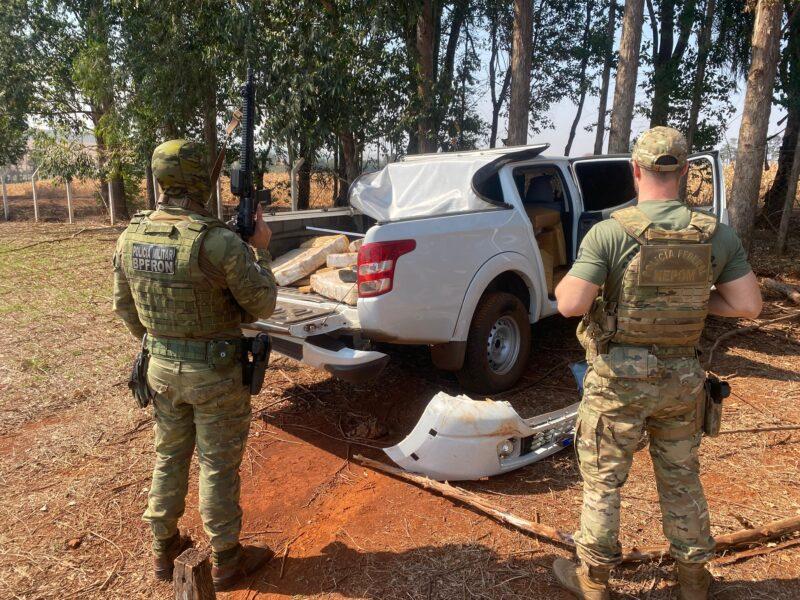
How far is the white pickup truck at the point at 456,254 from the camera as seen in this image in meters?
3.79

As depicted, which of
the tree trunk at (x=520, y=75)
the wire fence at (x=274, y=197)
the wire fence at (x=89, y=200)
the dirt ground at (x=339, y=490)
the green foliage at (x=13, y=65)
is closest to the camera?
the dirt ground at (x=339, y=490)

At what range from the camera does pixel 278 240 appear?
521 cm

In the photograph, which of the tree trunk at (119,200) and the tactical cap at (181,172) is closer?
the tactical cap at (181,172)

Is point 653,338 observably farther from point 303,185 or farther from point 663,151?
point 303,185

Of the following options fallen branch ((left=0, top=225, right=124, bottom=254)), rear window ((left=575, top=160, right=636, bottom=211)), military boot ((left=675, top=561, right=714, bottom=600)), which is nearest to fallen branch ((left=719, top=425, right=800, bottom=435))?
military boot ((left=675, top=561, right=714, bottom=600))

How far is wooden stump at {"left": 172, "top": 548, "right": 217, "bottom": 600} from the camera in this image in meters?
2.11

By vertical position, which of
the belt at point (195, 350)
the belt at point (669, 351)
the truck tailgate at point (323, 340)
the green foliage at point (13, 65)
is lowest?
the truck tailgate at point (323, 340)

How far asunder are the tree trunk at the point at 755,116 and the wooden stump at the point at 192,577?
891cm

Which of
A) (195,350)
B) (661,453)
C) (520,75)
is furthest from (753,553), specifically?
(520,75)

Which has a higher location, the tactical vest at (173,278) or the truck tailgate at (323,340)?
the tactical vest at (173,278)

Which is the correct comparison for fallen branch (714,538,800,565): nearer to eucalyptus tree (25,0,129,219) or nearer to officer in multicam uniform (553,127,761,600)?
officer in multicam uniform (553,127,761,600)

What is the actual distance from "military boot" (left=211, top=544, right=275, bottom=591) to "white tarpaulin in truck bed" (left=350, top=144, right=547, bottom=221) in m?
2.53

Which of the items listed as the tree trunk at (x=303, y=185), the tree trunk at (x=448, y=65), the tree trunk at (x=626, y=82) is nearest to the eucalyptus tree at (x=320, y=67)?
the tree trunk at (x=448, y=65)

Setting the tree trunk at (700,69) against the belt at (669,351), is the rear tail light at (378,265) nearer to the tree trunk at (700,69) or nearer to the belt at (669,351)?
the belt at (669,351)
